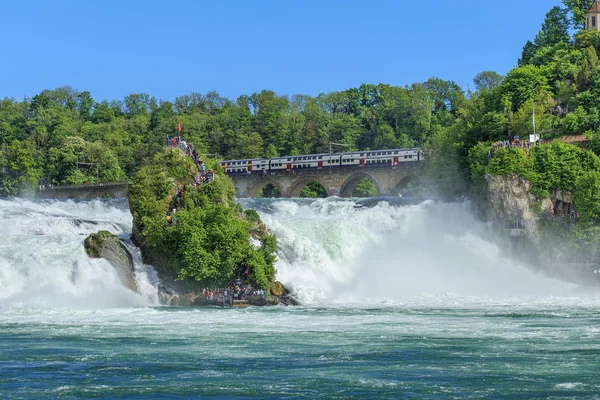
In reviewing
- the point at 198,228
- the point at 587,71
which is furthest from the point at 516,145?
the point at 198,228

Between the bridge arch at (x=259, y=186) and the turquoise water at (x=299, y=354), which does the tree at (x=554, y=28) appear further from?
the turquoise water at (x=299, y=354)

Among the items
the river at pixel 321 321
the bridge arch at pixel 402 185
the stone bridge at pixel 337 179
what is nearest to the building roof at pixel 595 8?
the stone bridge at pixel 337 179

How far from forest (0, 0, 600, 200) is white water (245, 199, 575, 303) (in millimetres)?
11290

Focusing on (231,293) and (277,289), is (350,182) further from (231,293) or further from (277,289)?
(231,293)

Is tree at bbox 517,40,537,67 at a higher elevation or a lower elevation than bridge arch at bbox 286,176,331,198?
higher

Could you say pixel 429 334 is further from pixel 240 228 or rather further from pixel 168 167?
pixel 168 167

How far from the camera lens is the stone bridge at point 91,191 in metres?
99.0

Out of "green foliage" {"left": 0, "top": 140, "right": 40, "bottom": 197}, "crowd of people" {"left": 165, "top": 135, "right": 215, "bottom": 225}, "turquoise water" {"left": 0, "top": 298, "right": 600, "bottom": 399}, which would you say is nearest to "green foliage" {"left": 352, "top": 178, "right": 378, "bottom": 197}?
"green foliage" {"left": 0, "top": 140, "right": 40, "bottom": 197}

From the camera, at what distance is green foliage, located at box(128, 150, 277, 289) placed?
50719mm

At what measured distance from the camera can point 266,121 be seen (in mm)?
136375

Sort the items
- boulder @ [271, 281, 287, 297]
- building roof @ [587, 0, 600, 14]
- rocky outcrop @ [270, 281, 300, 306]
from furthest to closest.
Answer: building roof @ [587, 0, 600, 14] < boulder @ [271, 281, 287, 297] < rocky outcrop @ [270, 281, 300, 306]

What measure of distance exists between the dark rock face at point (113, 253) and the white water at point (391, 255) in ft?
26.1

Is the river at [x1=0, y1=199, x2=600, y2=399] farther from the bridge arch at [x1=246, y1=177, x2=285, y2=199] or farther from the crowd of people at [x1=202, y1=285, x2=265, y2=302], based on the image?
the bridge arch at [x1=246, y1=177, x2=285, y2=199]

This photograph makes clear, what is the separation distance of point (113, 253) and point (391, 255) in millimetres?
18844
